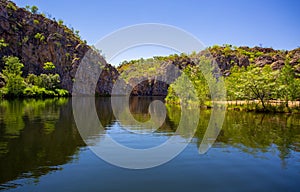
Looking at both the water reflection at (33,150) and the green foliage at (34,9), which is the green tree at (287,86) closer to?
the water reflection at (33,150)

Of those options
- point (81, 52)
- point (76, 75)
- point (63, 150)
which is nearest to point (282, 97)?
point (63, 150)

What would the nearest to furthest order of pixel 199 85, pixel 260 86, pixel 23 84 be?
pixel 260 86, pixel 199 85, pixel 23 84

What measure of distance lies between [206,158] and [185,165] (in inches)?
88.2

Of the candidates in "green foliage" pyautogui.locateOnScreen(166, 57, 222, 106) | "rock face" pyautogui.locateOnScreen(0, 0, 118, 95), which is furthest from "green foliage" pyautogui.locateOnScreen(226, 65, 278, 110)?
"rock face" pyautogui.locateOnScreen(0, 0, 118, 95)

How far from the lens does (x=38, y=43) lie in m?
141

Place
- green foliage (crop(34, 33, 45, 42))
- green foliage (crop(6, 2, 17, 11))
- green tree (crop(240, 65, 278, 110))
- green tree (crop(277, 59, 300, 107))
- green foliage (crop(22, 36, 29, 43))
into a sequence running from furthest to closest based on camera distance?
green foliage (crop(34, 33, 45, 42)), green foliage (crop(6, 2, 17, 11)), green foliage (crop(22, 36, 29, 43)), green tree (crop(277, 59, 300, 107)), green tree (crop(240, 65, 278, 110))

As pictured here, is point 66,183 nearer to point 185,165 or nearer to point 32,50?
point 185,165

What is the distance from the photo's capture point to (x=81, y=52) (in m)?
162

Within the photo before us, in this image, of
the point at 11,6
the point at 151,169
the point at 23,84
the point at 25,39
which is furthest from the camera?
the point at 11,6

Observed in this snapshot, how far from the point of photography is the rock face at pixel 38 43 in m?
131

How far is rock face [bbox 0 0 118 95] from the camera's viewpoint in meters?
131

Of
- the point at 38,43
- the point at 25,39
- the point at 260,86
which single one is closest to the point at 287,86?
the point at 260,86

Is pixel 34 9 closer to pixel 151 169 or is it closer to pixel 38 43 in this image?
pixel 38 43

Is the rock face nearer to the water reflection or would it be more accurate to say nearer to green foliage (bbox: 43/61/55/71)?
green foliage (bbox: 43/61/55/71)
